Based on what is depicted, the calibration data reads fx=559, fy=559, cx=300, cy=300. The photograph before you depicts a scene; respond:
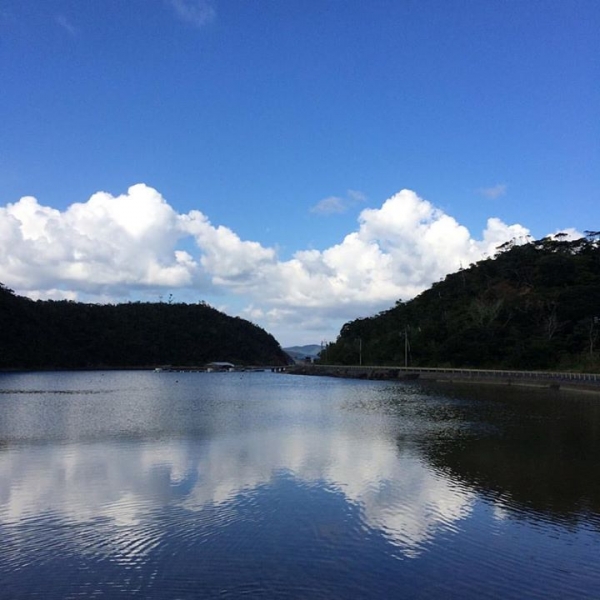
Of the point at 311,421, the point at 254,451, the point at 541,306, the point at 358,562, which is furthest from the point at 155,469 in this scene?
the point at 541,306

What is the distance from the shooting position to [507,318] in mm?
66188

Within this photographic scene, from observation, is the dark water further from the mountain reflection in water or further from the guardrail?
the guardrail

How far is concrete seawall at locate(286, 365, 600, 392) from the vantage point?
40.2 meters

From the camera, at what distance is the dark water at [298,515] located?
5.84 metres

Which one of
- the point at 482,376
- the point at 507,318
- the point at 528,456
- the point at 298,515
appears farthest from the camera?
the point at 507,318

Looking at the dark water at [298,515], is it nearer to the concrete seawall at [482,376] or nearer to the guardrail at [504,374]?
the concrete seawall at [482,376]

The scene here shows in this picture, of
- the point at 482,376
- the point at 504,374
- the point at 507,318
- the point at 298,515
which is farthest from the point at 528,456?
the point at 507,318

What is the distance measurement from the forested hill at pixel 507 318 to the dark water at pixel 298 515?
138ft

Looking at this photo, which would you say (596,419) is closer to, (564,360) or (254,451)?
A: (254,451)

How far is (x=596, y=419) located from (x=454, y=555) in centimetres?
1802

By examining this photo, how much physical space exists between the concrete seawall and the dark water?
84.3 ft

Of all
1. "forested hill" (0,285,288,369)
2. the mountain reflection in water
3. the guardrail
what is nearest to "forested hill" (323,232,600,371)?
the guardrail

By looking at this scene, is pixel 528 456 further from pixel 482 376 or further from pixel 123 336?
pixel 123 336

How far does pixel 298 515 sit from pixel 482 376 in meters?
49.6
